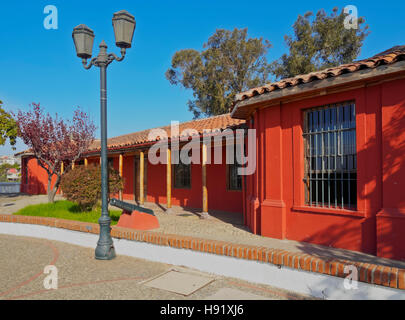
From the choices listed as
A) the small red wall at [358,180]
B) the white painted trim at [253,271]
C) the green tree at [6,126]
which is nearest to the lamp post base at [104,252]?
the white painted trim at [253,271]

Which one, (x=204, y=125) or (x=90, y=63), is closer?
(x=90, y=63)

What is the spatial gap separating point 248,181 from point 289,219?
82.1 inches

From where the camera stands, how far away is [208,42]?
24266mm

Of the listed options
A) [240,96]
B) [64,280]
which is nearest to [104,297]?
[64,280]

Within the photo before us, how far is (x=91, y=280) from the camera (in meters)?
4.15

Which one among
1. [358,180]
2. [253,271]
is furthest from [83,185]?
[358,180]

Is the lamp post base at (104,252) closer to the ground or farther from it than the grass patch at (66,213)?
closer to the ground

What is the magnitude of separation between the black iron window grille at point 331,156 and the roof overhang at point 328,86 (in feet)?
1.11

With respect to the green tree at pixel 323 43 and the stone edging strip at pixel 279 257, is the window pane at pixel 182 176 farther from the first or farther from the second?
the green tree at pixel 323 43

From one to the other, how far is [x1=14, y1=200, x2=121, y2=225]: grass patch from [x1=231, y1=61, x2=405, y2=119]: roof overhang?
4.93m

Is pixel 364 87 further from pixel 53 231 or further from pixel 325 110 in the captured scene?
pixel 53 231

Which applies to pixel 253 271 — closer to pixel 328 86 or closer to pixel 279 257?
pixel 279 257

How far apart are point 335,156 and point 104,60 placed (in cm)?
458

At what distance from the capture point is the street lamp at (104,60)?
5.05 m
